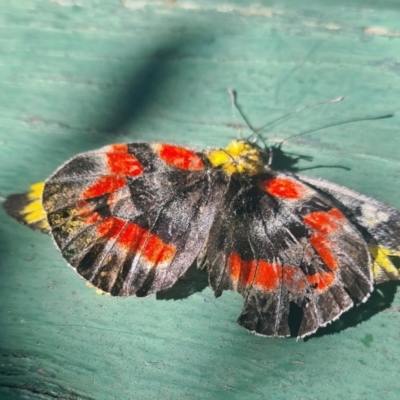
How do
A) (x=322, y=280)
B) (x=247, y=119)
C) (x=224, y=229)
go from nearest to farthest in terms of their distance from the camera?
(x=322, y=280) → (x=224, y=229) → (x=247, y=119)

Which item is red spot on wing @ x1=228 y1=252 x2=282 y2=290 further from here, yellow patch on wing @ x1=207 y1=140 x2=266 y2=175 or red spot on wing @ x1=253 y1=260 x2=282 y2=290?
yellow patch on wing @ x1=207 y1=140 x2=266 y2=175

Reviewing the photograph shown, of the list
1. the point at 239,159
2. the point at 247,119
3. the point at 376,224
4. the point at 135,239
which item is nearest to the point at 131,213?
the point at 135,239

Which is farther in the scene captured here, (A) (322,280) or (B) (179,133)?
(B) (179,133)

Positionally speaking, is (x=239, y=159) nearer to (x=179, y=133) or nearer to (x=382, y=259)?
(x=179, y=133)

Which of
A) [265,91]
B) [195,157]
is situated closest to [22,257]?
[195,157]

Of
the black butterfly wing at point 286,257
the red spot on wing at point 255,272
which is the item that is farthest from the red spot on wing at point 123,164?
the red spot on wing at point 255,272

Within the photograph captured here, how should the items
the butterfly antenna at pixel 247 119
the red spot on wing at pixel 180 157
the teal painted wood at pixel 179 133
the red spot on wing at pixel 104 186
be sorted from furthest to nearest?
the butterfly antenna at pixel 247 119, the red spot on wing at pixel 180 157, the red spot on wing at pixel 104 186, the teal painted wood at pixel 179 133

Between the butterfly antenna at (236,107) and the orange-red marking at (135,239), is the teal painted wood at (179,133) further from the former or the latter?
the orange-red marking at (135,239)
